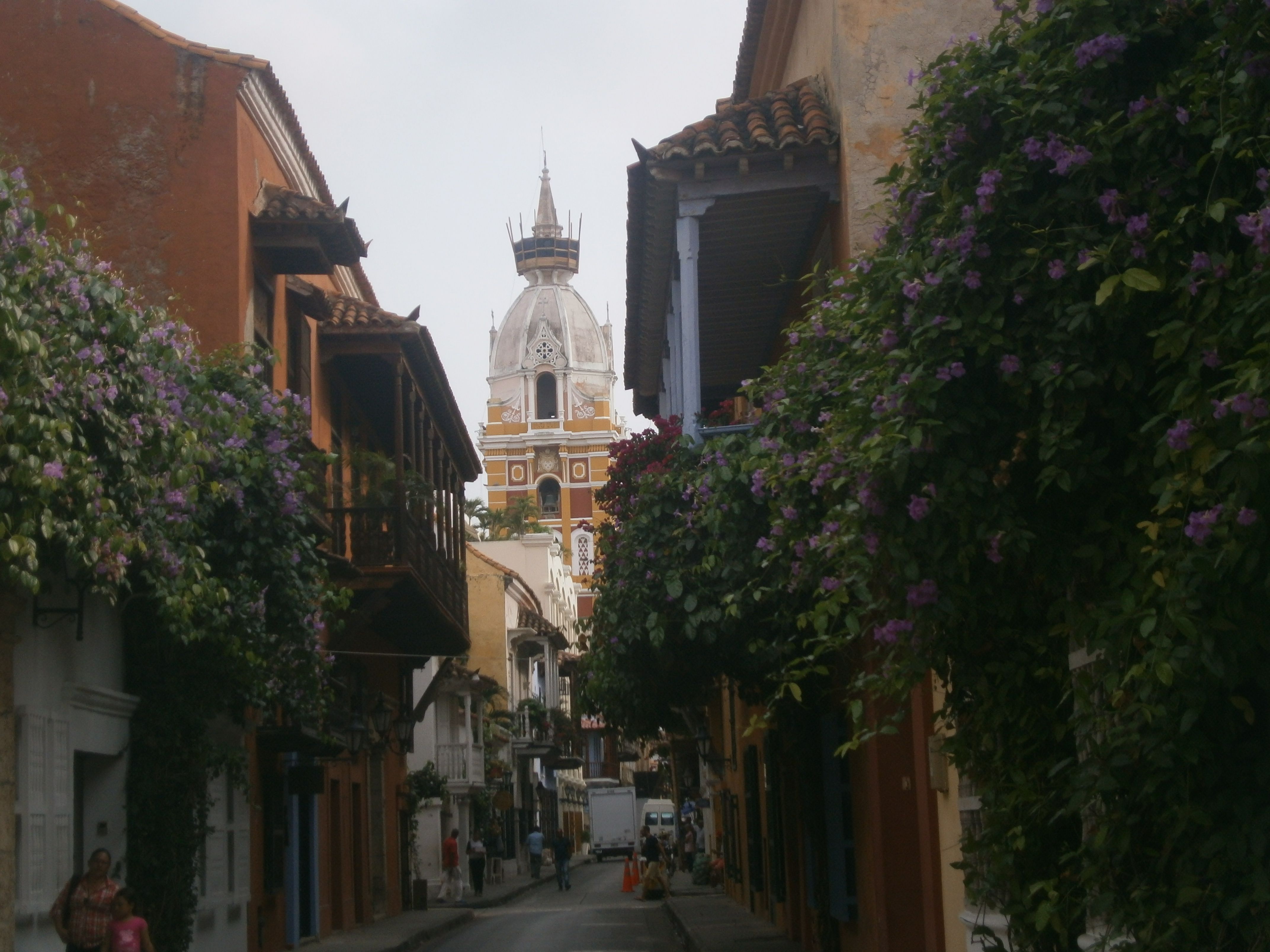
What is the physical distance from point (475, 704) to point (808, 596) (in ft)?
112

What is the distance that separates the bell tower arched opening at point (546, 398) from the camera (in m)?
116

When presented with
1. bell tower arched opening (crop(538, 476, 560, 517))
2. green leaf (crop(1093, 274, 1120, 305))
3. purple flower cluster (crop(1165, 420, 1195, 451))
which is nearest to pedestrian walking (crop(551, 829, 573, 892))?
green leaf (crop(1093, 274, 1120, 305))

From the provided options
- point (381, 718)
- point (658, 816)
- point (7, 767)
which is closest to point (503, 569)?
point (658, 816)

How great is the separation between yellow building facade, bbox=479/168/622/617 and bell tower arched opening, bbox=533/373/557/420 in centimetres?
6

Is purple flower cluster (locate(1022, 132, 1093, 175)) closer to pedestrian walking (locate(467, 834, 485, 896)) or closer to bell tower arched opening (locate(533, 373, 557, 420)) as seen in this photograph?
pedestrian walking (locate(467, 834, 485, 896))

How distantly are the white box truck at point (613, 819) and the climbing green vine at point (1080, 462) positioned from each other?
56.1m

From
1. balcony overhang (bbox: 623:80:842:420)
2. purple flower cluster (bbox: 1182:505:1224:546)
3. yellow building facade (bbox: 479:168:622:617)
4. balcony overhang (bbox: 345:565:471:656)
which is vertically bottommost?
purple flower cluster (bbox: 1182:505:1224:546)

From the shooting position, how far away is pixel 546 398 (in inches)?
4599

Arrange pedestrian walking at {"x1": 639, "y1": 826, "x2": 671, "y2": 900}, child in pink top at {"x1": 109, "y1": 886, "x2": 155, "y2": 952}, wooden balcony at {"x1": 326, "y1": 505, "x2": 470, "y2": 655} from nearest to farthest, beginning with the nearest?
child in pink top at {"x1": 109, "y1": 886, "x2": 155, "y2": 952}, wooden balcony at {"x1": 326, "y1": 505, "x2": 470, "y2": 655}, pedestrian walking at {"x1": 639, "y1": 826, "x2": 671, "y2": 900}

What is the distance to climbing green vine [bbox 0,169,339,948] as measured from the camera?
28.7 ft

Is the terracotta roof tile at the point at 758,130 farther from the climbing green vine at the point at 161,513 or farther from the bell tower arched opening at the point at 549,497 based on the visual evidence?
the bell tower arched opening at the point at 549,497

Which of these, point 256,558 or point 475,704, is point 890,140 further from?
point 475,704

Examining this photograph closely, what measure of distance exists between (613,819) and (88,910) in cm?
5316

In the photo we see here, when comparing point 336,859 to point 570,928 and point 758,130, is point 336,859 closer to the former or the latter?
point 570,928
